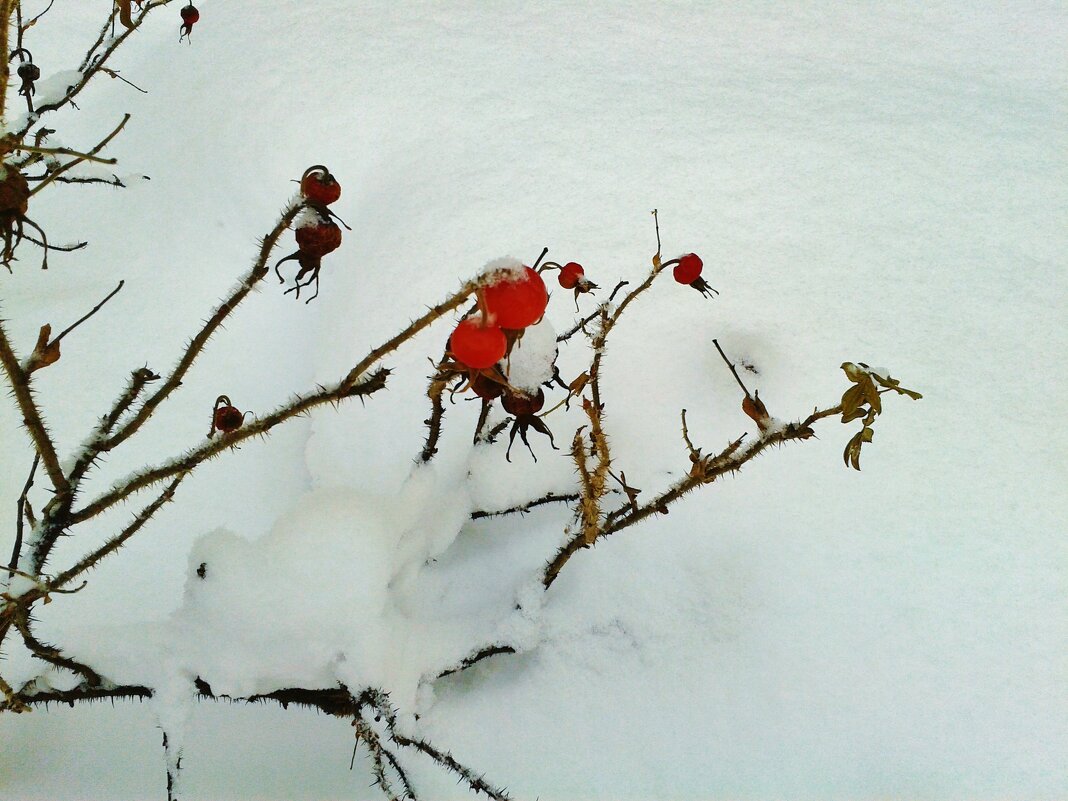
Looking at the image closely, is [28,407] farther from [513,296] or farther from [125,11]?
[125,11]

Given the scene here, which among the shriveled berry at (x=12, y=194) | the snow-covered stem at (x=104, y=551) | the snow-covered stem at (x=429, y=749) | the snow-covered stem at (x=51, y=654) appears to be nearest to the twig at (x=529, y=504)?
the snow-covered stem at (x=429, y=749)

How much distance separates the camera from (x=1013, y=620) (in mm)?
996

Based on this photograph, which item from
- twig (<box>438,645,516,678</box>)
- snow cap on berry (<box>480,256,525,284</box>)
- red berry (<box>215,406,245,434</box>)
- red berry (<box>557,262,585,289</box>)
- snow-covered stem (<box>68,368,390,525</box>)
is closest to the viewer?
snow cap on berry (<box>480,256,525,284</box>)

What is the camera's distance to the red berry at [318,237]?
2.24 ft

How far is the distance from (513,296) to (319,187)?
9.9 inches

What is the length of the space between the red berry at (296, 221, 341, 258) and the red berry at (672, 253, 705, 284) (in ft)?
1.92

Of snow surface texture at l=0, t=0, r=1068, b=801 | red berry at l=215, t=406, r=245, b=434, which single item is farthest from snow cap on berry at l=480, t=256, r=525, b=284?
snow surface texture at l=0, t=0, r=1068, b=801

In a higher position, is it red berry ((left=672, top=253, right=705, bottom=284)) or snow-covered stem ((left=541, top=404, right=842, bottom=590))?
red berry ((left=672, top=253, right=705, bottom=284))

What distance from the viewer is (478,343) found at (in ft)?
1.78

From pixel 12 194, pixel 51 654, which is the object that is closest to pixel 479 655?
pixel 51 654

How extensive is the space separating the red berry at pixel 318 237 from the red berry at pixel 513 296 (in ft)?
0.75

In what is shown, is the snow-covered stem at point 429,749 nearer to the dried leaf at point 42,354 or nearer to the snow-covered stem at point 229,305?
the snow-covered stem at point 229,305

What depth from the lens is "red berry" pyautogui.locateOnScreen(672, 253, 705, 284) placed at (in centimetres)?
111

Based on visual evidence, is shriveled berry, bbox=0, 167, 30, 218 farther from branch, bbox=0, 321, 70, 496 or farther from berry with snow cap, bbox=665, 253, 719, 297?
berry with snow cap, bbox=665, 253, 719, 297
